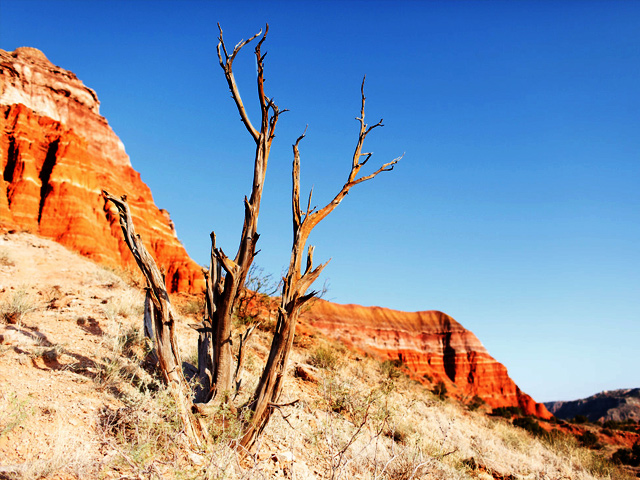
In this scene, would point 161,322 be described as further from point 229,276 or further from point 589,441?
point 589,441

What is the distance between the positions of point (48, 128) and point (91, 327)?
27115 millimetres

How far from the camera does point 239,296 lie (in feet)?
18.4

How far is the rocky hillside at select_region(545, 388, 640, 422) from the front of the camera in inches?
2159

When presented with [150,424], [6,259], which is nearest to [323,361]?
[150,424]

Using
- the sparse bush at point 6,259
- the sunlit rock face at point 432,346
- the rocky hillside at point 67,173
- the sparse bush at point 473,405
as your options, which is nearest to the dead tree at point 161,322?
the sparse bush at point 6,259

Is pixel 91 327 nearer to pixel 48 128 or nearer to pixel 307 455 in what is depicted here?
pixel 307 455

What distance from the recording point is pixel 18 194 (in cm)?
2352

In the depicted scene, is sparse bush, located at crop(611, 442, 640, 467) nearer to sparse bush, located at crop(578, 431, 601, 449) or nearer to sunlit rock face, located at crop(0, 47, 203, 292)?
sparse bush, located at crop(578, 431, 601, 449)

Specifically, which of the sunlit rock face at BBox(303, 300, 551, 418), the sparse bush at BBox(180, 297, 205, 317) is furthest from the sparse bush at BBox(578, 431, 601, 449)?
the sunlit rock face at BBox(303, 300, 551, 418)

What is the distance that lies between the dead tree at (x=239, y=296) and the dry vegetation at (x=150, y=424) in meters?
0.28

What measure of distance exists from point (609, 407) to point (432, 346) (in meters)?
26.6

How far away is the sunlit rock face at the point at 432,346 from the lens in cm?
6175

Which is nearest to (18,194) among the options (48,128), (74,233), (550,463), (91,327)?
(74,233)

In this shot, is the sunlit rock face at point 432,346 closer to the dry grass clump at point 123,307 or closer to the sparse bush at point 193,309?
the sparse bush at point 193,309
